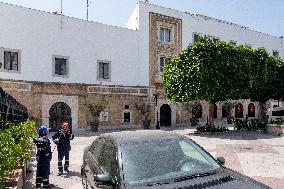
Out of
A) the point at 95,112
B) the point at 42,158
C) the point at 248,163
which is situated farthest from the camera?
the point at 95,112

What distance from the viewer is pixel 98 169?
16.6 feet

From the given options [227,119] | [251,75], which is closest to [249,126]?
[251,75]

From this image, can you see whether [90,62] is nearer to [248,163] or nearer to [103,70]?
[103,70]

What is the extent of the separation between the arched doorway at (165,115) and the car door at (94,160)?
24484 millimetres

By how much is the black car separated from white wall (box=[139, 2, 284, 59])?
25.4 m

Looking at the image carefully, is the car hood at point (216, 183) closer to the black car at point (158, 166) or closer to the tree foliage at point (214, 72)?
the black car at point (158, 166)

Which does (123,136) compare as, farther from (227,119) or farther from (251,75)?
(227,119)

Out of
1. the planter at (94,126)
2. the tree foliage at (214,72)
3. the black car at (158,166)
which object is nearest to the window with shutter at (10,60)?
the planter at (94,126)

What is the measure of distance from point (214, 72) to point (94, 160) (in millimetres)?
15737

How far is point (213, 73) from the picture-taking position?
19.9 m

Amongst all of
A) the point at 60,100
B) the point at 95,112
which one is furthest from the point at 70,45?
the point at 95,112

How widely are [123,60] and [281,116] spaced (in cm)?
1839

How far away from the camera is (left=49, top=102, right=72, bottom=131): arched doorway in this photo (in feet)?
82.3

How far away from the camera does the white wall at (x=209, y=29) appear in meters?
29.7
